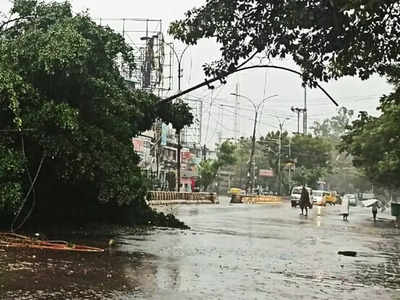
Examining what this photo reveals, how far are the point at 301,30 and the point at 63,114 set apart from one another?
718cm

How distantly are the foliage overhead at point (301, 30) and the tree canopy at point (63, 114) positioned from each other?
545cm

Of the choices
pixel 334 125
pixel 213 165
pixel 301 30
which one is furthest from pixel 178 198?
pixel 334 125

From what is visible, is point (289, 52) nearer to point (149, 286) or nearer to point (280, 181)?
point (149, 286)

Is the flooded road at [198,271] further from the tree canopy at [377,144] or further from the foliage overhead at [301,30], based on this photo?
the tree canopy at [377,144]

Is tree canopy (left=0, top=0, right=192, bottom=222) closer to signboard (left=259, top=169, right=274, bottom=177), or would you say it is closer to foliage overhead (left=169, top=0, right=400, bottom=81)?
foliage overhead (left=169, top=0, right=400, bottom=81)

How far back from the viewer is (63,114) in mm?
A: 13953

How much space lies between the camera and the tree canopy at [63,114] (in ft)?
46.0

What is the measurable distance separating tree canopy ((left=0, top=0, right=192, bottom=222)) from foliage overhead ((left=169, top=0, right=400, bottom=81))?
5.45 m

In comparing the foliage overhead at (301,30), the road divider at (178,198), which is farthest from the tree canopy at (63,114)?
the road divider at (178,198)

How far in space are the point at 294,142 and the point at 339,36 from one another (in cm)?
8061

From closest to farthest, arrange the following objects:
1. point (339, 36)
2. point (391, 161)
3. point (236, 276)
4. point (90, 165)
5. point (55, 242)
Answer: point (339, 36) → point (236, 276) → point (55, 242) → point (90, 165) → point (391, 161)

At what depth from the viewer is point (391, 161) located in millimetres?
33531

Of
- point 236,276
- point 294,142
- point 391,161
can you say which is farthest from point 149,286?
point 294,142

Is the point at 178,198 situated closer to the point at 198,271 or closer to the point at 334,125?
the point at 198,271
